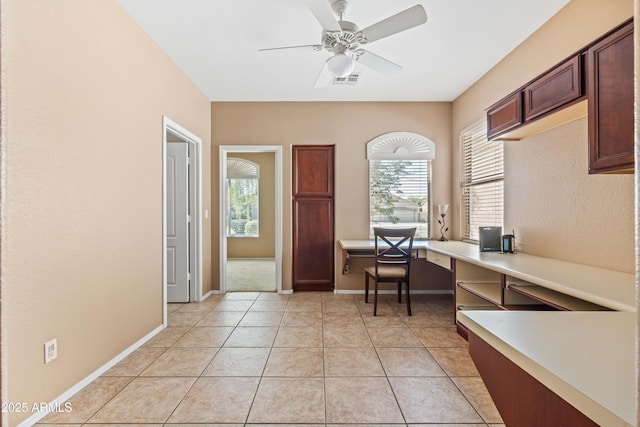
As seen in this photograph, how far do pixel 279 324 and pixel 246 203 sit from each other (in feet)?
16.5

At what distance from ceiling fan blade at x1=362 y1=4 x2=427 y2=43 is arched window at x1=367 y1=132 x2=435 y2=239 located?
2.33 m

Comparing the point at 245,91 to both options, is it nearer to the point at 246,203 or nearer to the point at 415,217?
the point at 415,217

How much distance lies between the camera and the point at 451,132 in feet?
14.9

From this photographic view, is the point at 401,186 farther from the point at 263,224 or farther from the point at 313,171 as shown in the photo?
the point at 263,224

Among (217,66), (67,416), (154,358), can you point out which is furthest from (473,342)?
(217,66)

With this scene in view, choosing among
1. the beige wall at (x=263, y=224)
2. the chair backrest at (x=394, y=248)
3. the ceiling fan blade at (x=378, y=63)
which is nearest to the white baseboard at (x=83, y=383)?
the chair backrest at (x=394, y=248)

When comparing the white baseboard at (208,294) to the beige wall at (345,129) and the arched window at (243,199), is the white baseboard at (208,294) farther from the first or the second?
the arched window at (243,199)

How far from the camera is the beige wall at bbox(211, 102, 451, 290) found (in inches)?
179

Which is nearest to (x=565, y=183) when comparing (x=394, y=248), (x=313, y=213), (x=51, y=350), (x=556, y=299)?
(x=556, y=299)

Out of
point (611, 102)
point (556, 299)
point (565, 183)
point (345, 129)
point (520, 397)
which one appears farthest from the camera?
point (345, 129)

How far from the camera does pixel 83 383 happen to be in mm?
2070

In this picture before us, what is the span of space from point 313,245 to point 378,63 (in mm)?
2647

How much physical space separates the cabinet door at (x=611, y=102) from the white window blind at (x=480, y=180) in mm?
1788

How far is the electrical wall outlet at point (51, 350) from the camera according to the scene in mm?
1775
